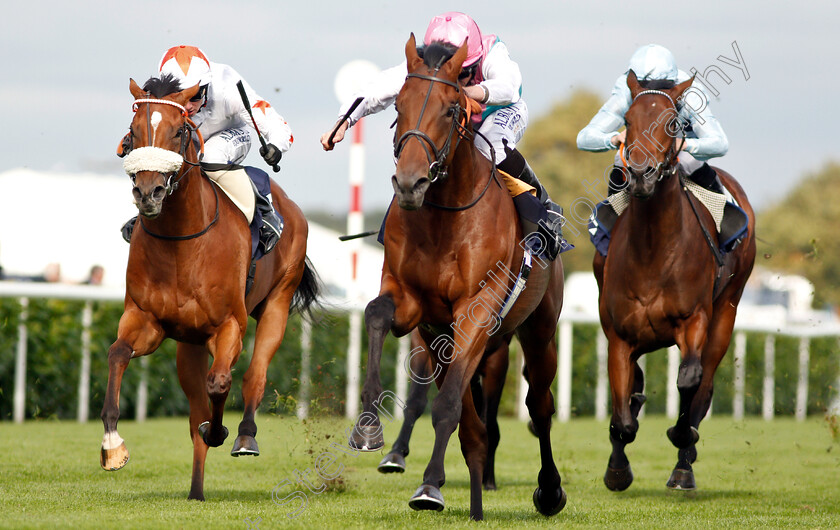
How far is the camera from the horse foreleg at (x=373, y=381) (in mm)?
4621

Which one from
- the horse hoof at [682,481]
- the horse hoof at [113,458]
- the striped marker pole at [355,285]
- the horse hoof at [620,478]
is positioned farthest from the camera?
the striped marker pole at [355,285]

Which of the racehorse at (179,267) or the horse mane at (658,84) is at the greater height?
the horse mane at (658,84)

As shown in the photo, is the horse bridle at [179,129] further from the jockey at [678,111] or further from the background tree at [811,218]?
the background tree at [811,218]

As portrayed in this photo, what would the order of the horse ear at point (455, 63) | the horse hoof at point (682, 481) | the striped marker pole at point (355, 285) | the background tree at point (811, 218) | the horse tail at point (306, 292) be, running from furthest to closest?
the background tree at point (811, 218) < the striped marker pole at point (355, 285) < the horse tail at point (306, 292) < the horse hoof at point (682, 481) < the horse ear at point (455, 63)

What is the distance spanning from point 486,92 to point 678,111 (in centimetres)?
158

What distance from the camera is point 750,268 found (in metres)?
7.84

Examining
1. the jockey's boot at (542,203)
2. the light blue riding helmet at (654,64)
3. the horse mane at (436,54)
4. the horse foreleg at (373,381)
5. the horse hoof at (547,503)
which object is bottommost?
the horse hoof at (547,503)

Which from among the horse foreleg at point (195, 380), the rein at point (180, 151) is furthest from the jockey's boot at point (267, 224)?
the horse foreleg at point (195, 380)

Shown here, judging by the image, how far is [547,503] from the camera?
5711 mm

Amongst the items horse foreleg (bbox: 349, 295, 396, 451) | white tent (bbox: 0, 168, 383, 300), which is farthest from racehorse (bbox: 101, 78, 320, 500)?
white tent (bbox: 0, 168, 383, 300)

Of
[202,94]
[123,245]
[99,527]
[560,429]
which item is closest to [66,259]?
[123,245]

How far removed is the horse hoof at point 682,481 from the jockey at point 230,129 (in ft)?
9.29

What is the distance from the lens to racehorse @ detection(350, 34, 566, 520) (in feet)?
15.2

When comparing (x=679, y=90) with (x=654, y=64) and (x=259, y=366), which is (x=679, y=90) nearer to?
(x=654, y=64)
